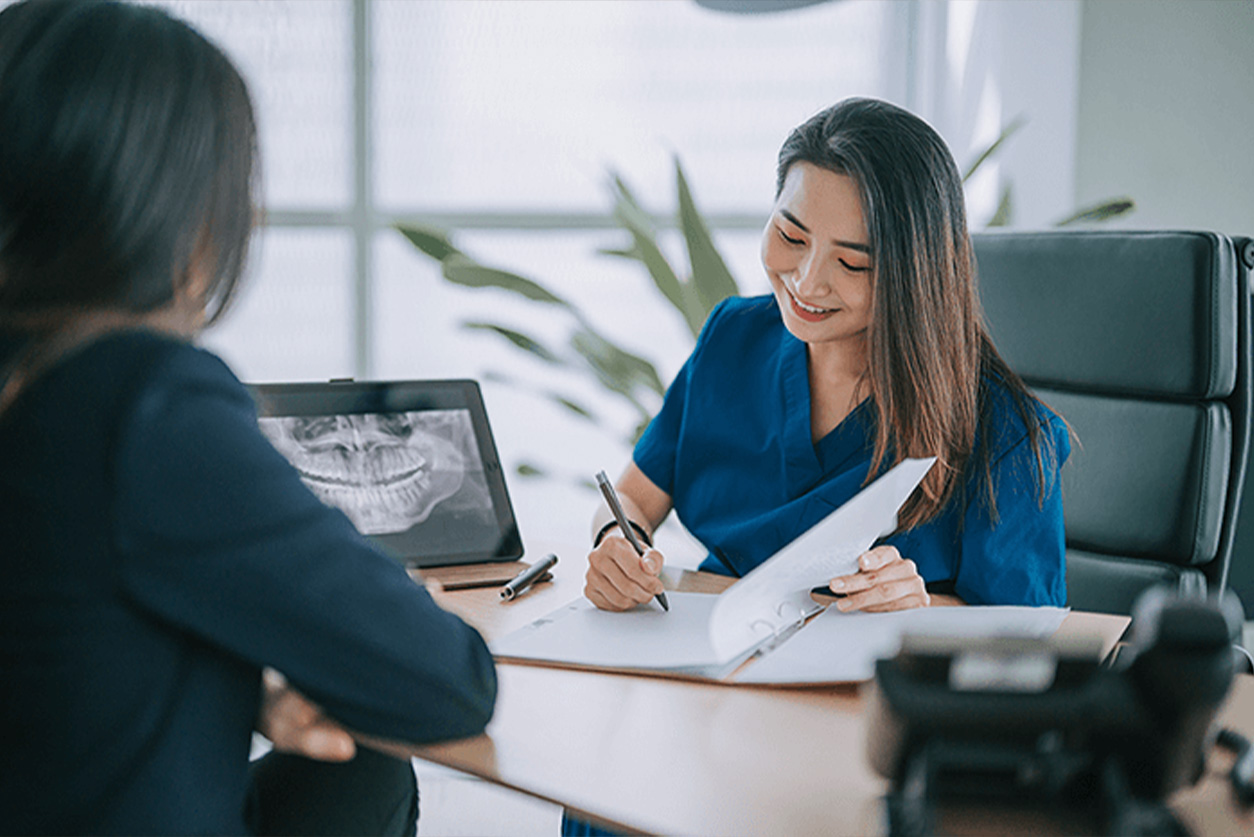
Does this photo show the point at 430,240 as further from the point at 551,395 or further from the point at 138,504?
the point at 138,504

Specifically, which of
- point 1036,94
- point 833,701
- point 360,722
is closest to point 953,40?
point 1036,94

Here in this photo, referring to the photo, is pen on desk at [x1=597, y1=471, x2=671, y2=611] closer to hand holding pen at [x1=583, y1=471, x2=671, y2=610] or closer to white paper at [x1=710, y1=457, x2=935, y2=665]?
hand holding pen at [x1=583, y1=471, x2=671, y2=610]

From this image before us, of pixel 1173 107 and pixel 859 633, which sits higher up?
pixel 1173 107

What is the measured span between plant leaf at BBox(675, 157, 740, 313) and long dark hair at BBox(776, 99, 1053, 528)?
2.45ft

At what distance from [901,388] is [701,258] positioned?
0.85 m

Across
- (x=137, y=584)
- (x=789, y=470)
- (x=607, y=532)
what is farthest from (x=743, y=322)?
(x=137, y=584)

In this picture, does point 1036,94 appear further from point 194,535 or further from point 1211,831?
point 194,535

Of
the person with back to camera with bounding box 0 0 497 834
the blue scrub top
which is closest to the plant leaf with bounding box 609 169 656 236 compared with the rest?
the blue scrub top

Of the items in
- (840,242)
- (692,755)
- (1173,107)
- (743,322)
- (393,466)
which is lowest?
(692,755)

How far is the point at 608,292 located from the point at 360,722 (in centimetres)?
229

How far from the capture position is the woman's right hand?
1.03m

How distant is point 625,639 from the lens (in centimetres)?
97

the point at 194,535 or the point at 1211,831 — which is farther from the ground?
Answer: the point at 194,535

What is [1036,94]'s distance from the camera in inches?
96.7
